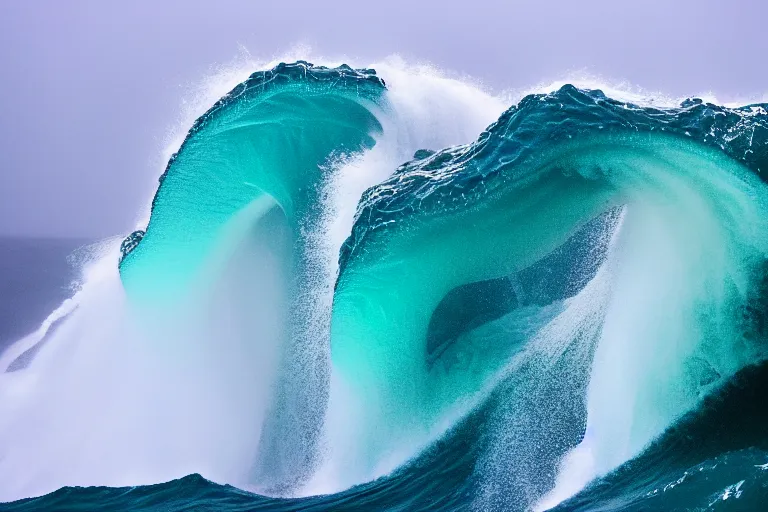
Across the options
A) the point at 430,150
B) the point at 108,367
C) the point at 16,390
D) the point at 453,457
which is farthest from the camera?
the point at 16,390

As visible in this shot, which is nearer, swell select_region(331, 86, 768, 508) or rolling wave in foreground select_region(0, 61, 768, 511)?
rolling wave in foreground select_region(0, 61, 768, 511)

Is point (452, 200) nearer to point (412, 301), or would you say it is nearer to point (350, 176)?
point (412, 301)

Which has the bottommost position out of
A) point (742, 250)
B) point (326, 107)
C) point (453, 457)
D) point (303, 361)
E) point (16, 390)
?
point (453, 457)

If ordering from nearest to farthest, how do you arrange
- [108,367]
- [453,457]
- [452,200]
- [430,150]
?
[453,457]
[452,200]
[430,150]
[108,367]

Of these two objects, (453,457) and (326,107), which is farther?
(326,107)

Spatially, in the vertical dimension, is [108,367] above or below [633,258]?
above

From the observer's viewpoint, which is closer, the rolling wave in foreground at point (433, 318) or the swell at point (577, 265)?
the rolling wave in foreground at point (433, 318)

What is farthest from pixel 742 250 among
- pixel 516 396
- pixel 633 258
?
pixel 516 396
